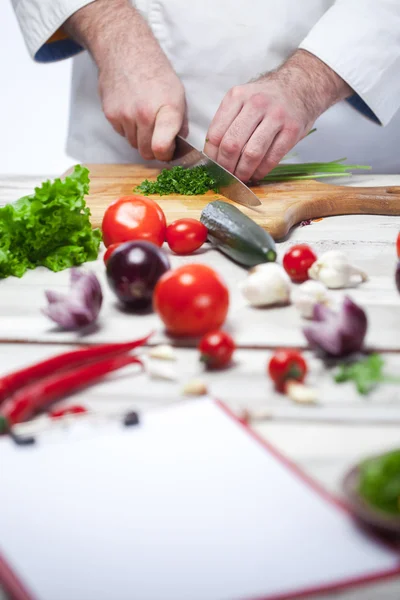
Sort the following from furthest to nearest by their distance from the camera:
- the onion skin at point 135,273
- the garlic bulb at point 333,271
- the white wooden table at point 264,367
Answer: the garlic bulb at point 333,271 → the onion skin at point 135,273 → the white wooden table at point 264,367

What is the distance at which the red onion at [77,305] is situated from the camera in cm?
141

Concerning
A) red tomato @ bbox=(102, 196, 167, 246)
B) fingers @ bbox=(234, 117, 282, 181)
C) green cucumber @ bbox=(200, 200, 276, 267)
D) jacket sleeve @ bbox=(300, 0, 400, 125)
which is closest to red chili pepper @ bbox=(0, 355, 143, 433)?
green cucumber @ bbox=(200, 200, 276, 267)

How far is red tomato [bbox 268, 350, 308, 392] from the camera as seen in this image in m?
1.16

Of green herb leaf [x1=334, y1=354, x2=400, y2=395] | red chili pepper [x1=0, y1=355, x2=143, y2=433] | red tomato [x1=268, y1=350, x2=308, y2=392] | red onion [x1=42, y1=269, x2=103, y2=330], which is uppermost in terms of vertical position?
red chili pepper [x1=0, y1=355, x2=143, y2=433]

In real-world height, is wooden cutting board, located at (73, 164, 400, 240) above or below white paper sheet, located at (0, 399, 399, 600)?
below

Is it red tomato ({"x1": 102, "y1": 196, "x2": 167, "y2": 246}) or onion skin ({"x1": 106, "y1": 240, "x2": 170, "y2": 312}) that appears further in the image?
red tomato ({"x1": 102, "y1": 196, "x2": 167, "y2": 246})

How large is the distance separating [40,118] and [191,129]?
9.11 feet

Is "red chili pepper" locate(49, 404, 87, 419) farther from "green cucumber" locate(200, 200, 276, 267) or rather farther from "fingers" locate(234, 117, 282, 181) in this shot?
"fingers" locate(234, 117, 282, 181)

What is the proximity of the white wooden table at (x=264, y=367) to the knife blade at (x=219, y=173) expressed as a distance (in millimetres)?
338

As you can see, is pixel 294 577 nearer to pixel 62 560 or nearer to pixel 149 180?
pixel 62 560

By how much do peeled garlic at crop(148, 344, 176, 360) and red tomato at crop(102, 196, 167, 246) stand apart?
725 millimetres

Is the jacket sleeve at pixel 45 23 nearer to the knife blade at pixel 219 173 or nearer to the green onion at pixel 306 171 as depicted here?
the knife blade at pixel 219 173

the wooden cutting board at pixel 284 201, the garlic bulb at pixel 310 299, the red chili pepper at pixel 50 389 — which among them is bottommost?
the wooden cutting board at pixel 284 201

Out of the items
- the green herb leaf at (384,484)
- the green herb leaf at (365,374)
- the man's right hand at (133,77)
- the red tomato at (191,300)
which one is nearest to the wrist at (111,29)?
the man's right hand at (133,77)
